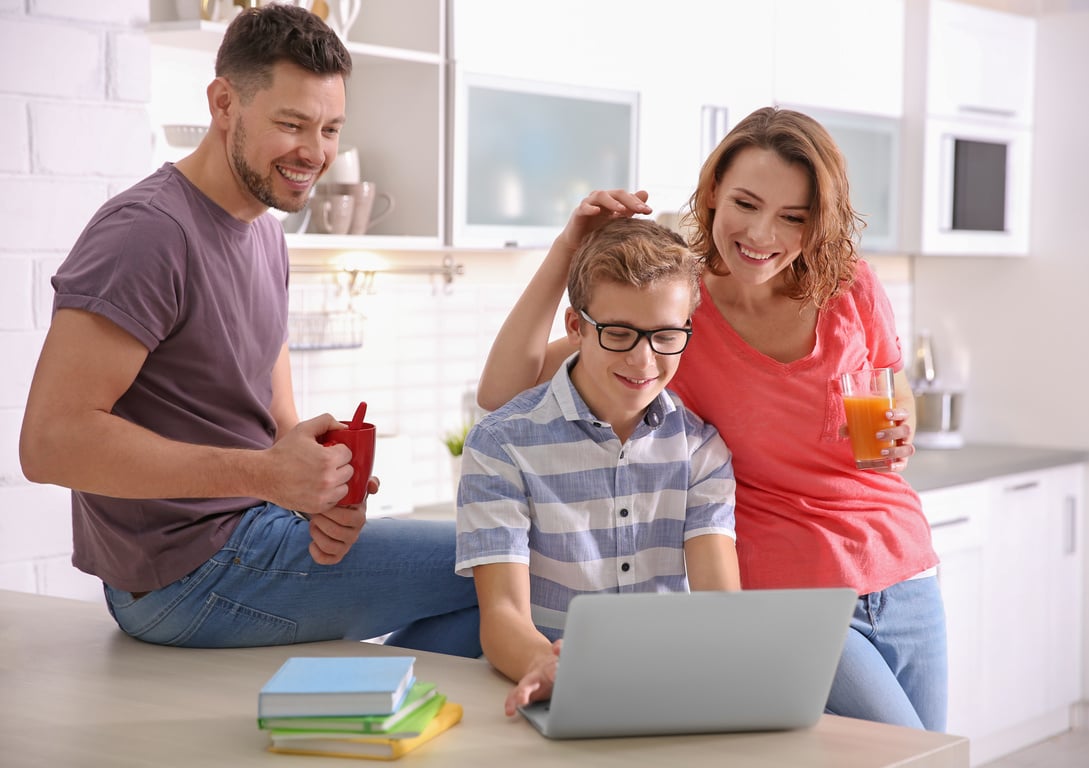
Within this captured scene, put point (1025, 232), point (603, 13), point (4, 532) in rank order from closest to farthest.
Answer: point (4, 532)
point (603, 13)
point (1025, 232)

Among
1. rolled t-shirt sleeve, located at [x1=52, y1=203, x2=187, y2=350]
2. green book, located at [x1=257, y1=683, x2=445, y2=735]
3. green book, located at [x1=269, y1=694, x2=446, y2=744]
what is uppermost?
rolled t-shirt sleeve, located at [x1=52, y1=203, x2=187, y2=350]

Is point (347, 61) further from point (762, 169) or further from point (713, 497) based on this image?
point (713, 497)

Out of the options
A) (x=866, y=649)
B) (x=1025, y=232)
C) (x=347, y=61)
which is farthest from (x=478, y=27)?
(x=1025, y=232)

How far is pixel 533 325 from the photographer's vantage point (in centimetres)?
220

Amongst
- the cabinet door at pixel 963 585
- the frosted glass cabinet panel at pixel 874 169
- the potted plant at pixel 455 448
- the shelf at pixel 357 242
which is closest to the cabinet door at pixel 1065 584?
the cabinet door at pixel 963 585

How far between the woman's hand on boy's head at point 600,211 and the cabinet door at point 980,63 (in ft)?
9.25

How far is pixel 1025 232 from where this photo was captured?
493 cm

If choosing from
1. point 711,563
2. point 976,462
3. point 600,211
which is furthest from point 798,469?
point 976,462

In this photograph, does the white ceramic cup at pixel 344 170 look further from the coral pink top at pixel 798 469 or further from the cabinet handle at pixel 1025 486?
the cabinet handle at pixel 1025 486

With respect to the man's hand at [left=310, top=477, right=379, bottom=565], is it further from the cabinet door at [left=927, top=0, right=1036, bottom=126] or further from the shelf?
the cabinet door at [left=927, top=0, right=1036, bottom=126]

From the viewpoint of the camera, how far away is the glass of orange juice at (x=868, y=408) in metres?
2.11

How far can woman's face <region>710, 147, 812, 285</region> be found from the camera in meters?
2.13

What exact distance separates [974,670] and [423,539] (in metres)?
2.69

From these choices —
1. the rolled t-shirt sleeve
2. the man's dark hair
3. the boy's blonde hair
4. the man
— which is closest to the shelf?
the man
